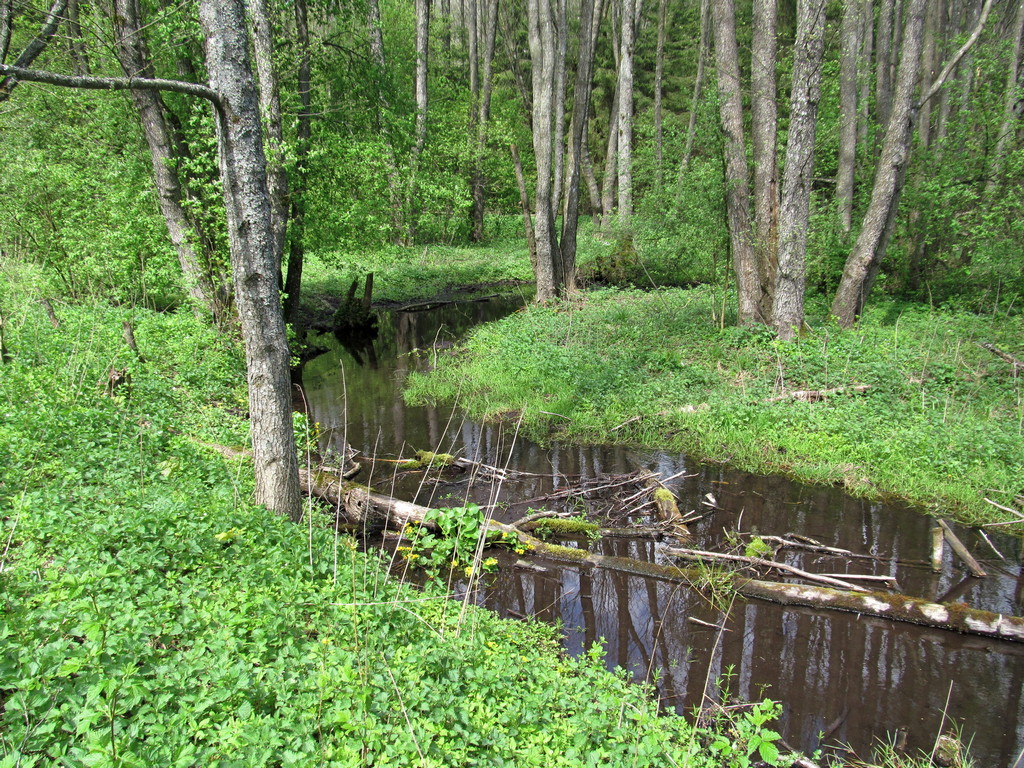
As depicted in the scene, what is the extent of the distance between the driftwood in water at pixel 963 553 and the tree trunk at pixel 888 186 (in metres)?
6.17

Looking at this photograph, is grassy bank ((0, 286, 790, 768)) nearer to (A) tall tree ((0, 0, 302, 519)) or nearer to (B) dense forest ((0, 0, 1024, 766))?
(B) dense forest ((0, 0, 1024, 766))

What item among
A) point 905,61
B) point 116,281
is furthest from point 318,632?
point 905,61

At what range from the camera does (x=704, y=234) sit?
12.5 m

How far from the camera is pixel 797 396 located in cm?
879

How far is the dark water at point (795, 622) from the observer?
4.02 meters

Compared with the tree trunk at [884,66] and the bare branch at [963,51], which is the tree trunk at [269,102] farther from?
the tree trunk at [884,66]

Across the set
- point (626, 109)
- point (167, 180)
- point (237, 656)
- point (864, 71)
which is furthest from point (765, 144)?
point (626, 109)

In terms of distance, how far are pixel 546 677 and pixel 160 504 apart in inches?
114

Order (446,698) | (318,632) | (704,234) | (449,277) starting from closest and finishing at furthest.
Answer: (446,698) < (318,632) < (704,234) < (449,277)

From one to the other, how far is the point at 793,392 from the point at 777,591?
15.1ft

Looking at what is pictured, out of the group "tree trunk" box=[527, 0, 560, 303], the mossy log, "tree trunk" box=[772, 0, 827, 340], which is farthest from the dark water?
"tree trunk" box=[527, 0, 560, 303]

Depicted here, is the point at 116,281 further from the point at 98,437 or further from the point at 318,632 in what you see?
the point at 318,632

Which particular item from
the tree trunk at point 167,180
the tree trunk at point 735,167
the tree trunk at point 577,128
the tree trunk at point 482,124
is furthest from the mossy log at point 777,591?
the tree trunk at point 482,124

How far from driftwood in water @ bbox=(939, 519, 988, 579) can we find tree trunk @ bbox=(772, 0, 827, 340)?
5110 mm
